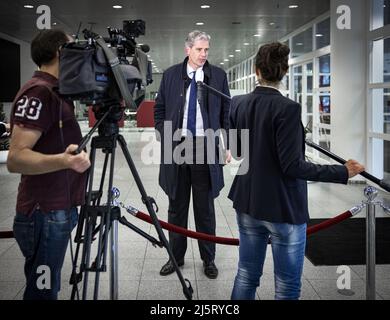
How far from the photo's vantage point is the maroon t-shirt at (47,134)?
1.68 m

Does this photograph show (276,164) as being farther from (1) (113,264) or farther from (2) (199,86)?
(2) (199,86)

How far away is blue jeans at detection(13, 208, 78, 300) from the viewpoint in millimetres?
1805

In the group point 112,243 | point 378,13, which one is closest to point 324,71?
point 378,13

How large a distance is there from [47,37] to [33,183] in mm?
561

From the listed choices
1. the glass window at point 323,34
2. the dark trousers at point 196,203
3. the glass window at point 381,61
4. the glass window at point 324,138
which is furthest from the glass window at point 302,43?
the dark trousers at point 196,203

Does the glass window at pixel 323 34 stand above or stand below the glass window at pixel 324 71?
above

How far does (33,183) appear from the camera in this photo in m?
1.79

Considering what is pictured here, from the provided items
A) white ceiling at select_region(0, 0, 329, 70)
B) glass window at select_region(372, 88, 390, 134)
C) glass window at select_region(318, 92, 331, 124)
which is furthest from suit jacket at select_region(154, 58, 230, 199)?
glass window at select_region(318, 92, 331, 124)

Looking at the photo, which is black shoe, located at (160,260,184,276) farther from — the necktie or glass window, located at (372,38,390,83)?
glass window, located at (372,38,390,83)

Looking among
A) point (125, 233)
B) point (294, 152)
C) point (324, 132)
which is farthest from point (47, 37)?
point (324, 132)

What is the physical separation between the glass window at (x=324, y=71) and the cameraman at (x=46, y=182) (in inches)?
316

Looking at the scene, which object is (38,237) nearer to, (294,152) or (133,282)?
(294,152)

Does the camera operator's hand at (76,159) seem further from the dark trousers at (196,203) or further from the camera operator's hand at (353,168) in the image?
the dark trousers at (196,203)

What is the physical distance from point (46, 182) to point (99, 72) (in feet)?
1.57
